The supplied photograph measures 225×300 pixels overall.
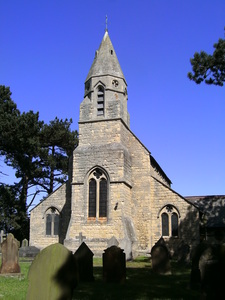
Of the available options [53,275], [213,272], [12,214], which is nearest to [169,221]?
[12,214]

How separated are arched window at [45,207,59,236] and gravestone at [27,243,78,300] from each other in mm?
20090

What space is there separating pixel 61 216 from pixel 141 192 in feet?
20.3

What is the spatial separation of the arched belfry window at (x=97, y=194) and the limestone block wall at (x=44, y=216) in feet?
10.3

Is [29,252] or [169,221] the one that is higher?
[169,221]

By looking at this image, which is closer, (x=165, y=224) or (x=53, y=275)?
(x=53, y=275)

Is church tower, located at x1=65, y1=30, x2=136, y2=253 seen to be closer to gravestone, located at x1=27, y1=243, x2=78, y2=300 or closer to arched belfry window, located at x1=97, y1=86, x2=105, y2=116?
arched belfry window, located at x1=97, y1=86, x2=105, y2=116

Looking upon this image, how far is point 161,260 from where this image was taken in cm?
1362

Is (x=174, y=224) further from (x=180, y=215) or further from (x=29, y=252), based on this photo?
(x=29, y=252)

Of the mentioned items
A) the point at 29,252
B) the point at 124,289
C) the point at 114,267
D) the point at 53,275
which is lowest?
the point at 29,252

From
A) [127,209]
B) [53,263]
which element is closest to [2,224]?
[127,209]

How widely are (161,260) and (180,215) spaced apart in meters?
9.56

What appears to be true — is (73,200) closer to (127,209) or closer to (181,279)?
(127,209)

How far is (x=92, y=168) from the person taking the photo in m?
23.1

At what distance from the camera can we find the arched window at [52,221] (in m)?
25.1
